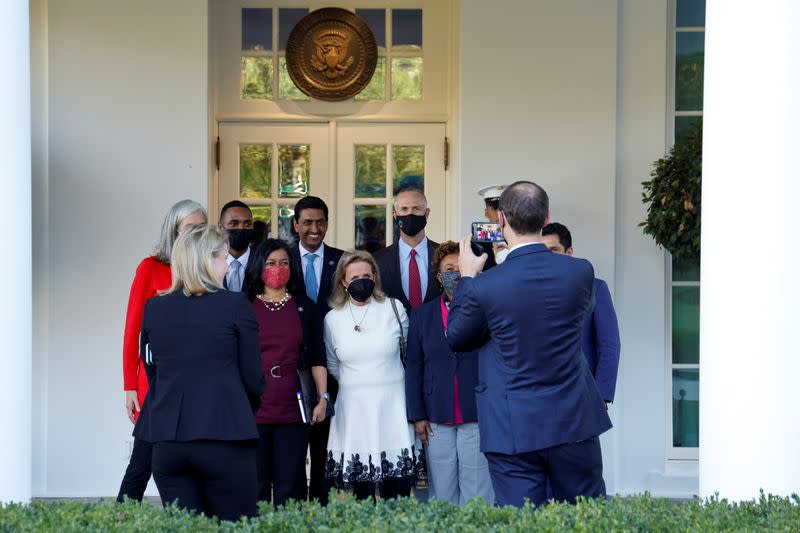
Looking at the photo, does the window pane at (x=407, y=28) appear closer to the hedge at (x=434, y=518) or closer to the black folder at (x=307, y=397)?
the black folder at (x=307, y=397)

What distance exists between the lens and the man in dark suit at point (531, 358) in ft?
15.8

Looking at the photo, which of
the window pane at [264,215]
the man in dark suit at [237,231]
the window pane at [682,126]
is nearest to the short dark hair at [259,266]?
the man in dark suit at [237,231]

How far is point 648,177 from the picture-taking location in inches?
326

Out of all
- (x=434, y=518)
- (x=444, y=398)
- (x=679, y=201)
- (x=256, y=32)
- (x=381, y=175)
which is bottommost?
(x=434, y=518)

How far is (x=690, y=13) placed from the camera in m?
8.40

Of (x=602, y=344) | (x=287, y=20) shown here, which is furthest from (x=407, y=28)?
(x=602, y=344)

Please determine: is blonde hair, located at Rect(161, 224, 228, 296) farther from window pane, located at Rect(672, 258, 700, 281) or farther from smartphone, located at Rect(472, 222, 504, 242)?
window pane, located at Rect(672, 258, 700, 281)

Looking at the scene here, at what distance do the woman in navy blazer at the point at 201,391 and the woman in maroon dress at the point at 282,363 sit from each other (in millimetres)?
1274

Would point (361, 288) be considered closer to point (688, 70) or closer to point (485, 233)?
point (485, 233)

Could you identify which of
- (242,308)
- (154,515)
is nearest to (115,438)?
(242,308)

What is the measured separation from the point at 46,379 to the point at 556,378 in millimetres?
4578

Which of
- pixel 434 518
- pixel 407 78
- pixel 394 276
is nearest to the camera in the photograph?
pixel 434 518

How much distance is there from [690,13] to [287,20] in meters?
3.03

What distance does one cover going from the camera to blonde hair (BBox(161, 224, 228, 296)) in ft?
16.5
